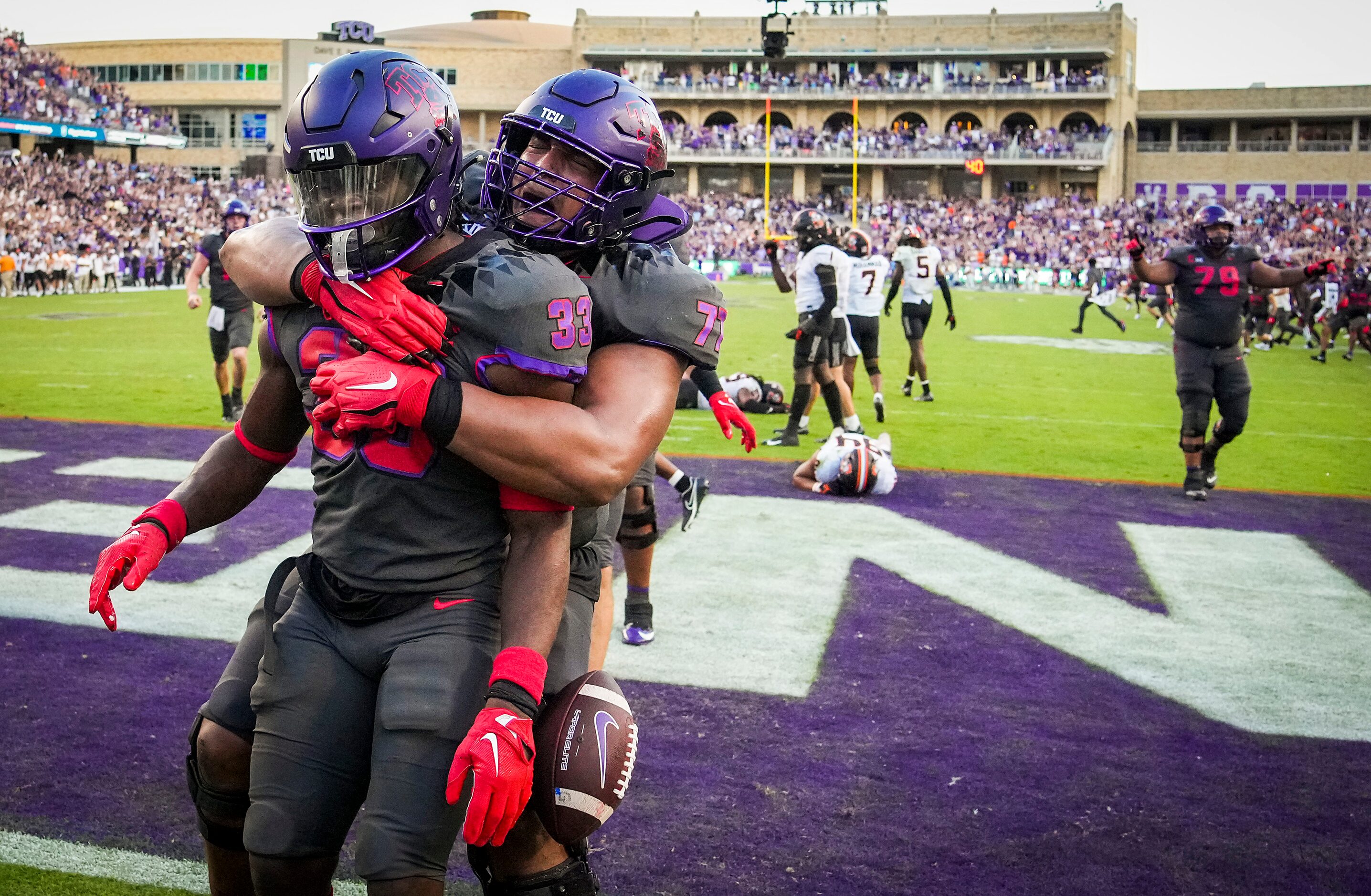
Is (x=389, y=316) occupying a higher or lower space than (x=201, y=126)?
lower

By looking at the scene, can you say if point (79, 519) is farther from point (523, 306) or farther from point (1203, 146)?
point (1203, 146)

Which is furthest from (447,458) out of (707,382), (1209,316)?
(1209,316)

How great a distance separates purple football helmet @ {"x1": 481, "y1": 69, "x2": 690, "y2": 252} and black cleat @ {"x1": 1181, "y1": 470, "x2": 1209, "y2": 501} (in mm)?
7775

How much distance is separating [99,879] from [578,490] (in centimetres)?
218

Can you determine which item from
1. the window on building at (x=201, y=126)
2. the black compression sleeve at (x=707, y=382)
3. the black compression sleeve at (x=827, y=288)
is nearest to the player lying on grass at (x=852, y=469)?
the black compression sleeve at (x=827, y=288)

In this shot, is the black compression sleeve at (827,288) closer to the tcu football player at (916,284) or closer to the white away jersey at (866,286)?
the white away jersey at (866,286)

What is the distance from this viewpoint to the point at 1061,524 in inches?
341

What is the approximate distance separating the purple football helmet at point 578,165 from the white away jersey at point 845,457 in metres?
6.57

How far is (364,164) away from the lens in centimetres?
246

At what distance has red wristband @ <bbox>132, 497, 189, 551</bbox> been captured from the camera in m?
2.94

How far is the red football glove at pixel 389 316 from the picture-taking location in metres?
2.39

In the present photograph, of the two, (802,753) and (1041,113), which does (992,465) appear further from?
(1041,113)

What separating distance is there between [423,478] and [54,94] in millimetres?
53645

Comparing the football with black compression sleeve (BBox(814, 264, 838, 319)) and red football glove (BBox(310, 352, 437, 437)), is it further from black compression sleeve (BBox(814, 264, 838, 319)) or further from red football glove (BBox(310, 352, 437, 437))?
black compression sleeve (BBox(814, 264, 838, 319))
